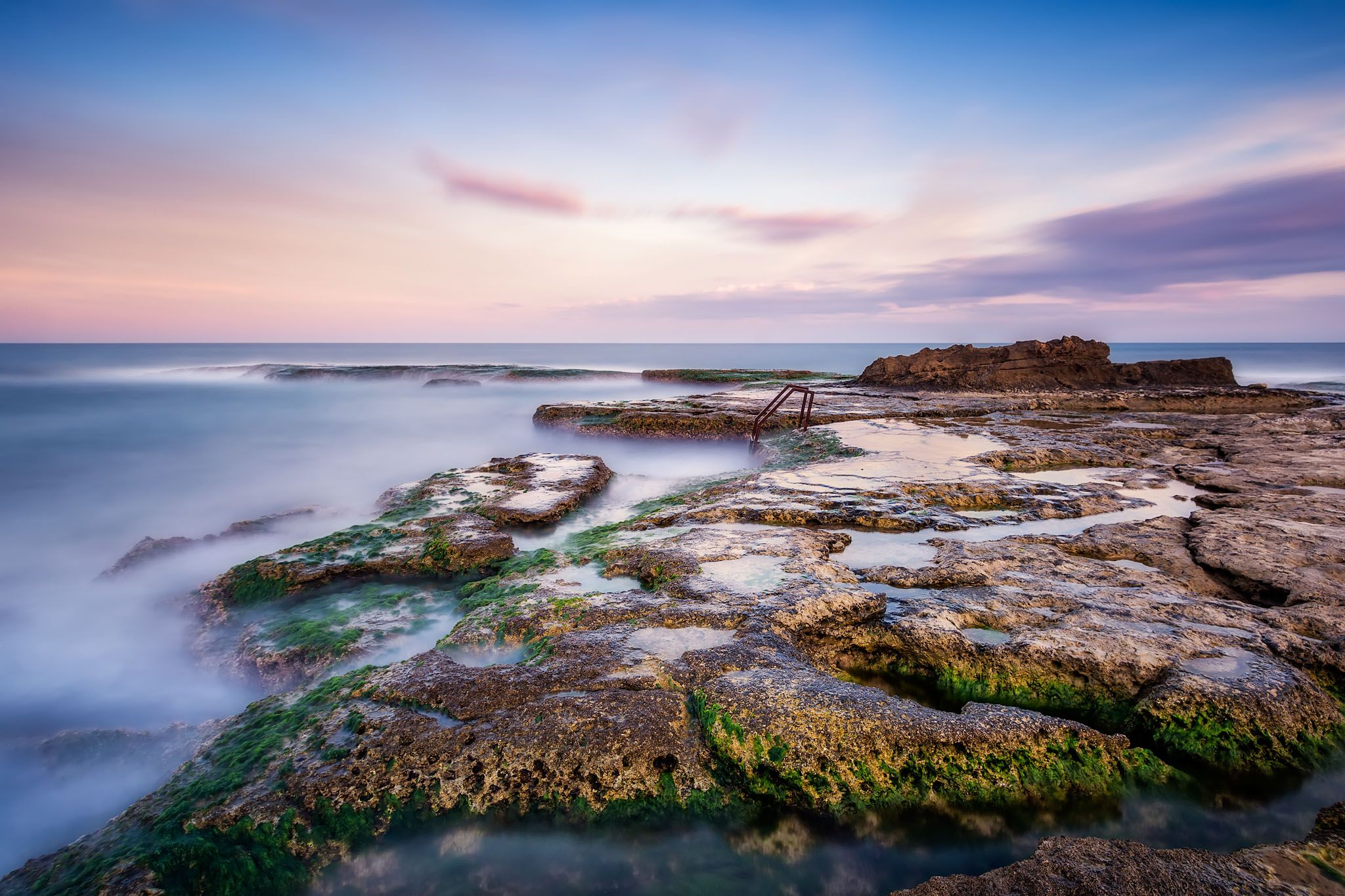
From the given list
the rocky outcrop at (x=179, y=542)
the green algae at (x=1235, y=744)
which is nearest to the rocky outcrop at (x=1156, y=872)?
the green algae at (x=1235, y=744)

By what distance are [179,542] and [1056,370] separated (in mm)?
28455

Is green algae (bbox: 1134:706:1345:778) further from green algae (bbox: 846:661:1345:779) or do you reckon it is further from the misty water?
the misty water

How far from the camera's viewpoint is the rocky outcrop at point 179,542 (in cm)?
811

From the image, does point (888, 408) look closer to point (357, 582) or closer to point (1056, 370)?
point (1056, 370)

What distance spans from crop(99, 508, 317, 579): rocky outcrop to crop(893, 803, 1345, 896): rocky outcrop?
1018 cm

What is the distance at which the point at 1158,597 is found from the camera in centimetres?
514

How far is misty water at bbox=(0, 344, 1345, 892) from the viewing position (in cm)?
323

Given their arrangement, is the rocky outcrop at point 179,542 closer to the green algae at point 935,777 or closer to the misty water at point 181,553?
the misty water at point 181,553

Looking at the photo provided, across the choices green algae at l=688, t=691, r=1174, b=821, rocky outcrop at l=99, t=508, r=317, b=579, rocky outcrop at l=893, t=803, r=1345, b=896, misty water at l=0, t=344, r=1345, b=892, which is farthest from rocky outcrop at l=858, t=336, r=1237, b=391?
rocky outcrop at l=893, t=803, r=1345, b=896

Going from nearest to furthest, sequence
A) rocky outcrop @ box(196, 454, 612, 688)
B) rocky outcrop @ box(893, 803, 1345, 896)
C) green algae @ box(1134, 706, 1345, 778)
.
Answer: rocky outcrop @ box(893, 803, 1345, 896), green algae @ box(1134, 706, 1345, 778), rocky outcrop @ box(196, 454, 612, 688)

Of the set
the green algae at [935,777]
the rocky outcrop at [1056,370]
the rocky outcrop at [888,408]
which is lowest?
the green algae at [935,777]

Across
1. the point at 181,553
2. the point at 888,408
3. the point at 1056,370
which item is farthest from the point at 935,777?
the point at 1056,370

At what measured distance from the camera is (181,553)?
848 cm

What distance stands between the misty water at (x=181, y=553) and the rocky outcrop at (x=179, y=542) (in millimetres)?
216
